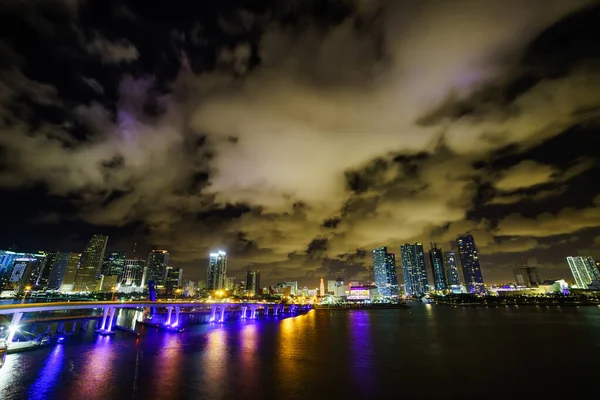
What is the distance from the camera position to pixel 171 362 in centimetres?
4925

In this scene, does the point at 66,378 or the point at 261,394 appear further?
the point at 66,378

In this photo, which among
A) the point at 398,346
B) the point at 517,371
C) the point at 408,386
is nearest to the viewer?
the point at 408,386

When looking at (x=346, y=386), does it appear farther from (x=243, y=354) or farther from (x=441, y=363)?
(x=243, y=354)

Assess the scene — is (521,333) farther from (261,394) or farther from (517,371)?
(261,394)

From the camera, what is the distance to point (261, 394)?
34500 mm

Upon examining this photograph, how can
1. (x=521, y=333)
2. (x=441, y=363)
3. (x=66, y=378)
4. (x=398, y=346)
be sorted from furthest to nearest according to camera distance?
(x=521, y=333), (x=398, y=346), (x=441, y=363), (x=66, y=378)

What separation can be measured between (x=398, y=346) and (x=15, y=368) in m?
72.1

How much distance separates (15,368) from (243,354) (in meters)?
36.6

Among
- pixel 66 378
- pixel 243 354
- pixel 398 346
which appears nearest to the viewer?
pixel 66 378

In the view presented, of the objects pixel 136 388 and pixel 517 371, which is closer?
pixel 136 388

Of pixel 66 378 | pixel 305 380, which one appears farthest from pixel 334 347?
pixel 66 378

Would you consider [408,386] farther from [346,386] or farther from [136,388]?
[136,388]

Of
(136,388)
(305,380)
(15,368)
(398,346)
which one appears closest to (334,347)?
(398,346)

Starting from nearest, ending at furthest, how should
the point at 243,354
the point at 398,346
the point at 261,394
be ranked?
the point at 261,394
the point at 243,354
the point at 398,346
